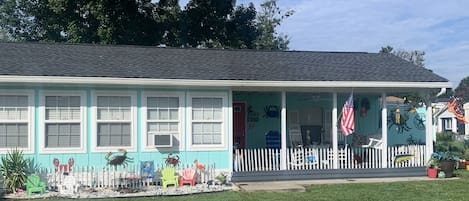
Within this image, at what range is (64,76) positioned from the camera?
1160 centimetres

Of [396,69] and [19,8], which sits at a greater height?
[19,8]

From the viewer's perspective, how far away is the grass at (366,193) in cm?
1058

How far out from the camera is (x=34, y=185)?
1116 centimetres

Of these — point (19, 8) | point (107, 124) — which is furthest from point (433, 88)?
point (19, 8)

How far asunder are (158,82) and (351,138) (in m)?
7.07

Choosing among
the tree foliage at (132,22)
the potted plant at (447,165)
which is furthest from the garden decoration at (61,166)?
the tree foliage at (132,22)

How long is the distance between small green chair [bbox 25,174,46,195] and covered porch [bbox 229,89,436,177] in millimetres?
4562

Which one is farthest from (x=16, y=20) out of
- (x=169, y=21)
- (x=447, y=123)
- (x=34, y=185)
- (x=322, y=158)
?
(x=447, y=123)

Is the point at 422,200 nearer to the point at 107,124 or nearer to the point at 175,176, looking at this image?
the point at 175,176

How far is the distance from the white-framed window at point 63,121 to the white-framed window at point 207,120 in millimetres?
2589

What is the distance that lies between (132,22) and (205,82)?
1343 cm

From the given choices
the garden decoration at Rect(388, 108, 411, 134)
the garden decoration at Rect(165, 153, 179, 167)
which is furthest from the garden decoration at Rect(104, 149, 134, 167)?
the garden decoration at Rect(388, 108, 411, 134)

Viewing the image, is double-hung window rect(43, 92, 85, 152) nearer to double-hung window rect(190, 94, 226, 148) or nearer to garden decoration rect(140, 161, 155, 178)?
garden decoration rect(140, 161, 155, 178)

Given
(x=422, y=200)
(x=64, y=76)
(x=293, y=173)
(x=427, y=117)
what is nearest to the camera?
(x=422, y=200)
